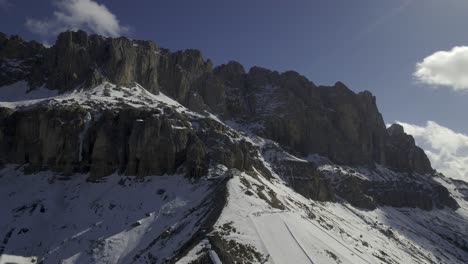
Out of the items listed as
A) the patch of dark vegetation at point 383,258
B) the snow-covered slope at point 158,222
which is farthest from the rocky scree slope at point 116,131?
the patch of dark vegetation at point 383,258

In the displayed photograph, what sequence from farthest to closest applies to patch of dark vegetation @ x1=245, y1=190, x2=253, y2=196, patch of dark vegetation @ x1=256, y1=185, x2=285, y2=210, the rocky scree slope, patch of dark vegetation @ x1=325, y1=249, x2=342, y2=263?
1. the rocky scree slope
2. patch of dark vegetation @ x1=256, y1=185, x2=285, y2=210
3. patch of dark vegetation @ x1=245, y1=190, x2=253, y2=196
4. patch of dark vegetation @ x1=325, y1=249, x2=342, y2=263

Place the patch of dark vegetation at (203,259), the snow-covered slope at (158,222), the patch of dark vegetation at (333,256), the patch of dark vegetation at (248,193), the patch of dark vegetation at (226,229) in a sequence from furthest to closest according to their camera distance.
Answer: the patch of dark vegetation at (248,193)
the patch of dark vegetation at (333,256)
the snow-covered slope at (158,222)
the patch of dark vegetation at (226,229)
the patch of dark vegetation at (203,259)

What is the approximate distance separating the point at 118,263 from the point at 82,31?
4507 inches

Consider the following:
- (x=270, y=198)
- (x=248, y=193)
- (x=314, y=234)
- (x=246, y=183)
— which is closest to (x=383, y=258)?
(x=270, y=198)

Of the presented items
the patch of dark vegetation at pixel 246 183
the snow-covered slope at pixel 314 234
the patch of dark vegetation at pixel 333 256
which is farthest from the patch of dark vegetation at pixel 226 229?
the patch of dark vegetation at pixel 246 183

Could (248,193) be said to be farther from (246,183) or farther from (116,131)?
(116,131)

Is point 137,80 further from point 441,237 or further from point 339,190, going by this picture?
point 441,237

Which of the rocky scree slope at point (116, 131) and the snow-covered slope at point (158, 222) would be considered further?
the rocky scree slope at point (116, 131)

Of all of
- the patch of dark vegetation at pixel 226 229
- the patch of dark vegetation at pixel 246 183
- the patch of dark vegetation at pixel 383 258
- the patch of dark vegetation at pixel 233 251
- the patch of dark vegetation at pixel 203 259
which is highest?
the patch of dark vegetation at pixel 246 183

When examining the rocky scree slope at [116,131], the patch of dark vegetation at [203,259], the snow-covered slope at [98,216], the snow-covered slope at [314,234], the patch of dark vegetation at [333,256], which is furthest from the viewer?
the rocky scree slope at [116,131]

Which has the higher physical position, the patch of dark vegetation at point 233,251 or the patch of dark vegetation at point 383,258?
the patch of dark vegetation at point 233,251

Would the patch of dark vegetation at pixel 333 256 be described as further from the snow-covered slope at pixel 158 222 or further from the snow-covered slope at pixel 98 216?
the snow-covered slope at pixel 98 216

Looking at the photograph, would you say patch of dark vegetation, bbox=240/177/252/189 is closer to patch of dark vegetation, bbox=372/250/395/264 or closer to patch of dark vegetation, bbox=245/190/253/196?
patch of dark vegetation, bbox=245/190/253/196

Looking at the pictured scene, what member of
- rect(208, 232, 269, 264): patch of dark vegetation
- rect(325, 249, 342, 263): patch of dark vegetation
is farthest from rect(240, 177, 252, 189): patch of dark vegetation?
rect(208, 232, 269, 264): patch of dark vegetation
